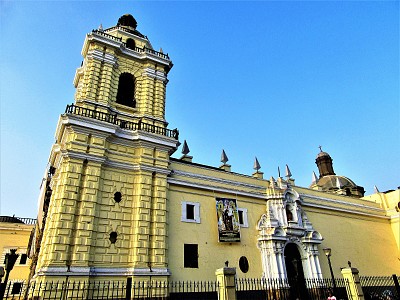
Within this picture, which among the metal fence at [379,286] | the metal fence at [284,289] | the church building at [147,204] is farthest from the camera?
the metal fence at [379,286]

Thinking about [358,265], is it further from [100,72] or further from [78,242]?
[100,72]

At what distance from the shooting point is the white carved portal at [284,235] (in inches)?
754

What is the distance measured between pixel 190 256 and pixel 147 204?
12.6 feet

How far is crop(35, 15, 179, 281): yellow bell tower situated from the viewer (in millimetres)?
13445

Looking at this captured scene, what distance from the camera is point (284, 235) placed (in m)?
20.4

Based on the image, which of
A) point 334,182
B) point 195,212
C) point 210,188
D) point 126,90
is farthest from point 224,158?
point 334,182

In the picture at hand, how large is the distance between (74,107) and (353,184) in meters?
39.0

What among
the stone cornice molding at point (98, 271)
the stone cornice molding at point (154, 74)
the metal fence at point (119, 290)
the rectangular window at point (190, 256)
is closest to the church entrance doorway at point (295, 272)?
the metal fence at point (119, 290)

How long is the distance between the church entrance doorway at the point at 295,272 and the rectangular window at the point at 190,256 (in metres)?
7.13

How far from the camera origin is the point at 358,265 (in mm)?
24156

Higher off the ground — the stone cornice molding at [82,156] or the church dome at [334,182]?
the church dome at [334,182]

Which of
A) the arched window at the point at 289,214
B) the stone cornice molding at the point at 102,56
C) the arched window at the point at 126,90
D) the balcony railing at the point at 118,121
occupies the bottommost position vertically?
the arched window at the point at 289,214

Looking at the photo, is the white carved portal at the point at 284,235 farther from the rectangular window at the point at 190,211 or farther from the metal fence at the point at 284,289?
the rectangular window at the point at 190,211

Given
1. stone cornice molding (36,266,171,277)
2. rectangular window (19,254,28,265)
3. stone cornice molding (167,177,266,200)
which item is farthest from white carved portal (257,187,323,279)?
rectangular window (19,254,28,265)
